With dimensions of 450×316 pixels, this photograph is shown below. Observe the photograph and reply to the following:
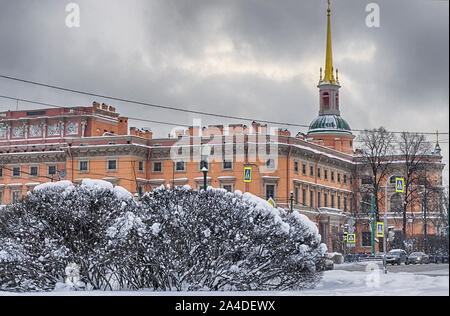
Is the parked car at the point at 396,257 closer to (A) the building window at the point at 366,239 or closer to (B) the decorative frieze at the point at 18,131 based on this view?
(A) the building window at the point at 366,239

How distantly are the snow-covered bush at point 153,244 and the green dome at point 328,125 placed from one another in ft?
163

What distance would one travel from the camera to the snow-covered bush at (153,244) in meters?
16.6

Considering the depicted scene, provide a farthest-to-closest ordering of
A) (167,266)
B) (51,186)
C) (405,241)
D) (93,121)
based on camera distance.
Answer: (93,121), (405,241), (51,186), (167,266)

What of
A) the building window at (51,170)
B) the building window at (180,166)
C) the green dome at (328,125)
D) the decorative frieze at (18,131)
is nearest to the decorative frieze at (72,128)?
the decorative frieze at (18,131)

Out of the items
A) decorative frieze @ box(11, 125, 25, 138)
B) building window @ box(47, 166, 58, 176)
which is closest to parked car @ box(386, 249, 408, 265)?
building window @ box(47, 166, 58, 176)

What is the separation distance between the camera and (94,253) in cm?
1694

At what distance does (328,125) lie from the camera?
224 ft

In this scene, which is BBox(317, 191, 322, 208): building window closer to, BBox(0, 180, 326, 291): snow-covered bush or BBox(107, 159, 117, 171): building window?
BBox(107, 159, 117, 171): building window

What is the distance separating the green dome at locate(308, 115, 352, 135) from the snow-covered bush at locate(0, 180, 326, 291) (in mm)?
49834
